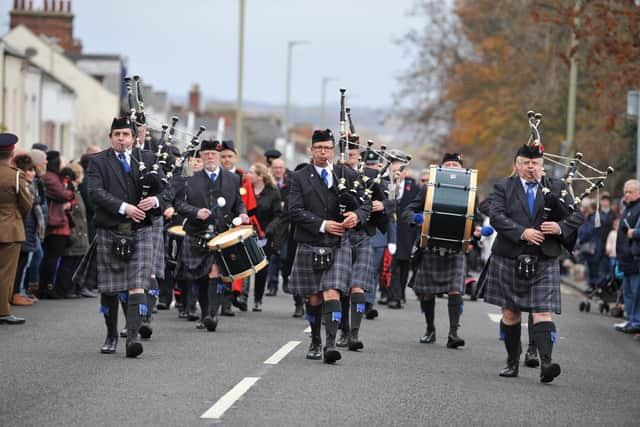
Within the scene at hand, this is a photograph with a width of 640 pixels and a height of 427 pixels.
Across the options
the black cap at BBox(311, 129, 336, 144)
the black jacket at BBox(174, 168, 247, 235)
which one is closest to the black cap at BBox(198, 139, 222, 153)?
the black jacket at BBox(174, 168, 247, 235)

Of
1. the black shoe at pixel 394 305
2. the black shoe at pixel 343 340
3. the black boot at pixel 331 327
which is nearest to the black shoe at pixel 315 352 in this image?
the black boot at pixel 331 327

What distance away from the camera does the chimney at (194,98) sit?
101 m

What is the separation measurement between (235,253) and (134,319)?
267cm

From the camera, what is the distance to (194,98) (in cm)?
10238

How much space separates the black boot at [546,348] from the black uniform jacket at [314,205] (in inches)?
73.2

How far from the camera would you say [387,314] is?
1730 cm

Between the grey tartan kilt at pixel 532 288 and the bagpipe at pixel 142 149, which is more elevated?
the bagpipe at pixel 142 149

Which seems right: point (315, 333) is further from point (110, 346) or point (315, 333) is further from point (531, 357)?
point (531, 357)

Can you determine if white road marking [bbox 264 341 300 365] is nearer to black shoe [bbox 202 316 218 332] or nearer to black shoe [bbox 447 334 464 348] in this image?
black shoe [bbox 202 316 218 332]

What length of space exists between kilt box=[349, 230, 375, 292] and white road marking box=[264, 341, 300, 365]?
831 millimetres

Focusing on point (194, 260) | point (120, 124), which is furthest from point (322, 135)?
point (194, 260)

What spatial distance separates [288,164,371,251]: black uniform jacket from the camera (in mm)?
11500

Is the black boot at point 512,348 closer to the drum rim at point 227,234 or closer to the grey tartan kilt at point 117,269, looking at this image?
the grey tartan kilt at point 117,269

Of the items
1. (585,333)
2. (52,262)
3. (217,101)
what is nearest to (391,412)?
(585,333)
